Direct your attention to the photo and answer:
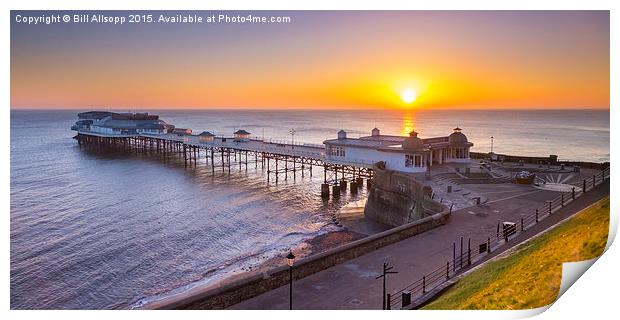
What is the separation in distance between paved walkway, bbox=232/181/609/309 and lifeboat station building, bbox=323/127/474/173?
422 inches

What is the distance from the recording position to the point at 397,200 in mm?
30328

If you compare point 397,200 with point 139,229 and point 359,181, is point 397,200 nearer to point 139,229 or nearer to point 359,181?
point 359,181

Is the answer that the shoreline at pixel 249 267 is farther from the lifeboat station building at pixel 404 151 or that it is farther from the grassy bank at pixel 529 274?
the lifeboat station building at pixel 404 151

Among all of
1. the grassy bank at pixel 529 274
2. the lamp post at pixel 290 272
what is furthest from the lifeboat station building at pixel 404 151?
the lamp post at pixel 290 272

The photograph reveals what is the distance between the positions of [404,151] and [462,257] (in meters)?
19.0

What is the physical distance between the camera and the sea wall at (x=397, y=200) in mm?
26734

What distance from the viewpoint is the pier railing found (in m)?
14.9

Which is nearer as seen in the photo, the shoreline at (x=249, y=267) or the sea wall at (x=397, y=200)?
the shoreline at (x=249, y=267)

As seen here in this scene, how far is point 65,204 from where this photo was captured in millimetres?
37625

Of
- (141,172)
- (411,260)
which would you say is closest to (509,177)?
(411,260)

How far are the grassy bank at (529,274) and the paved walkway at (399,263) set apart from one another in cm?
193

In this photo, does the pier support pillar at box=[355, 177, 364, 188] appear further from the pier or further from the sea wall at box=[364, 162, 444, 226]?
the sea wall at box=[364, 162, 444, 226]

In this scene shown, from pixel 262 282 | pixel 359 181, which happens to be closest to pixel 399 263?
pixel 262 282
